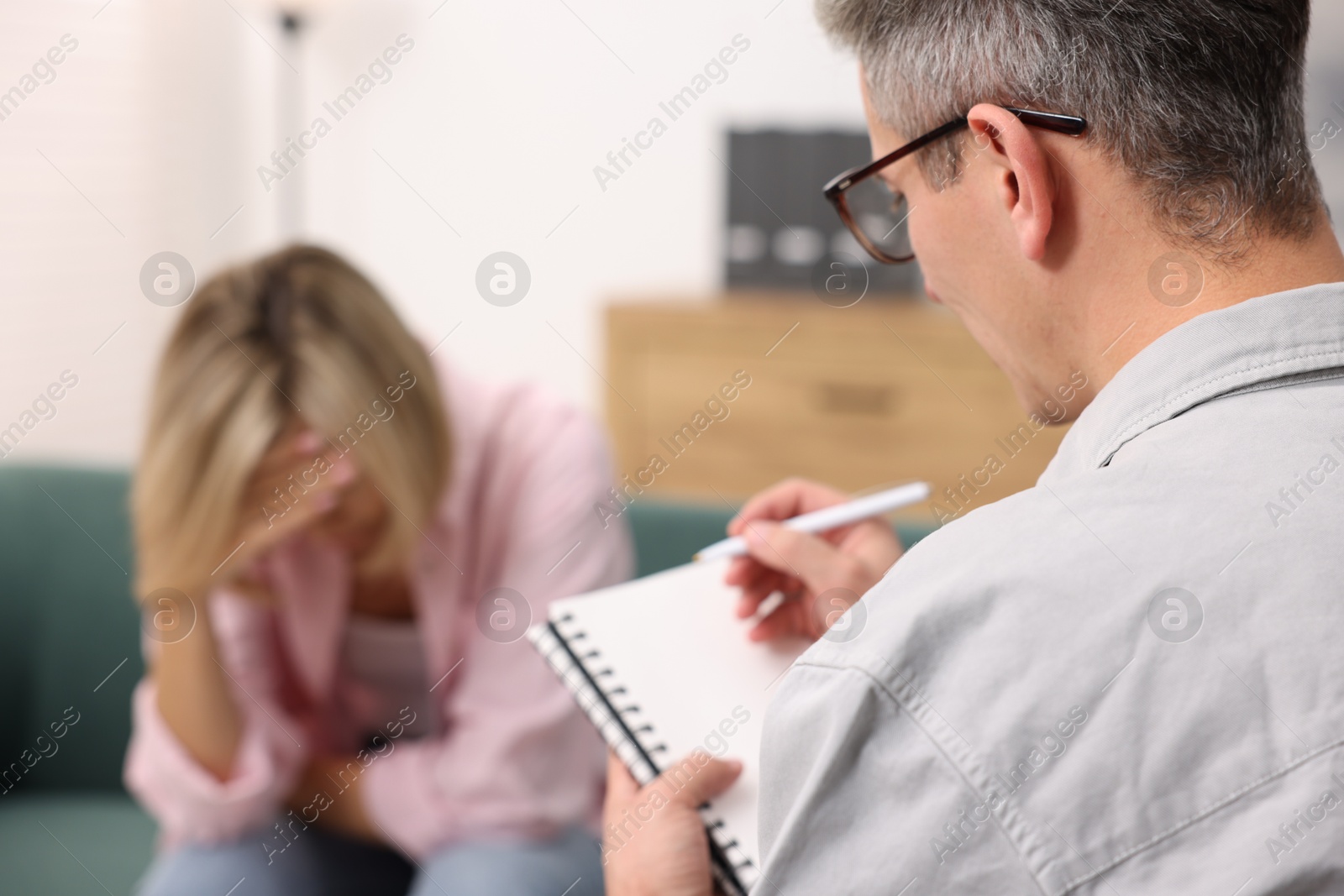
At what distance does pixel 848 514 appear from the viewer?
0.85 m

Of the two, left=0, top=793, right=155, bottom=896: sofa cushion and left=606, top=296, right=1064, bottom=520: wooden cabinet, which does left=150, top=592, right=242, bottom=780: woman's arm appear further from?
left=606, top=296, right=1064, bottom=520: wooden cabinet

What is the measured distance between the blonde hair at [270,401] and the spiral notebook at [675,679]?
1.54 ft

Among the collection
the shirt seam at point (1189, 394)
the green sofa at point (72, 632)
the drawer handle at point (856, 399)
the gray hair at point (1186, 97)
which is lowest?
the drawer handle at point (856, 399)

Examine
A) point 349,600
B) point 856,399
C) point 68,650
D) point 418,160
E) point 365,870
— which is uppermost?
point 418,160

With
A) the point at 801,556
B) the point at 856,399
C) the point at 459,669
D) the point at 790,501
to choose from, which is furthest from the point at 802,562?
the point at 856,399

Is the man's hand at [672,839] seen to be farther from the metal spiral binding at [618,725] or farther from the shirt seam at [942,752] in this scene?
the shirt seam at [942,752]

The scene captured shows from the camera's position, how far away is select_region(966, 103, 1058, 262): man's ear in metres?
0.57

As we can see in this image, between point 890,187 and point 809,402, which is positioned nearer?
point 890,187

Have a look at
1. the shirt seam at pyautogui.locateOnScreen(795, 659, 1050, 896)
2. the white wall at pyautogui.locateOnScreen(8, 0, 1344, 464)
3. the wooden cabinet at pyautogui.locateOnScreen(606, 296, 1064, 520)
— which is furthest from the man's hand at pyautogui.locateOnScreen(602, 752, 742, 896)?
the white wall at pyautogui.locateOnScreen(8, 0, 1344, 464)

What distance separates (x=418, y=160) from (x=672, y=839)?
117 inches

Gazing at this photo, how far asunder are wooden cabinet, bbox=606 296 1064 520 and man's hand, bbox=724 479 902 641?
141cm

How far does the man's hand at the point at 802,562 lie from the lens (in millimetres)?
842

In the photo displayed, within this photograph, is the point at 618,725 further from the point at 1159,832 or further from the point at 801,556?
the point at 1159,832

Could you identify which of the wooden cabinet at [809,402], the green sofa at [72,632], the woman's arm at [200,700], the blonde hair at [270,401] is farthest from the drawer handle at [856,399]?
the woman's arm at [200,700]
